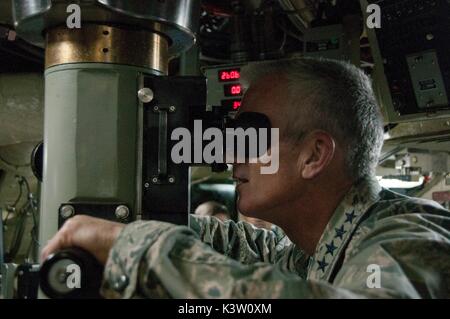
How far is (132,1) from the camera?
1.40 m

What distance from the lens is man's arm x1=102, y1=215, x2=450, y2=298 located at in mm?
920

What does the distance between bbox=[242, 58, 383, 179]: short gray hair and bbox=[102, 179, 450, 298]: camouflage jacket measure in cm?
24

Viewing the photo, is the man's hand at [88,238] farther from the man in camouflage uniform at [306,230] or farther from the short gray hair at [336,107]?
the short gray hair at [336,107]

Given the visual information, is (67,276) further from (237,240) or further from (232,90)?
(232,90)

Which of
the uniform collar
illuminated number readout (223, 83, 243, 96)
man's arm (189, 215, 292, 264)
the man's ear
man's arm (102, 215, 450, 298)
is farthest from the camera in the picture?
illuminated number readout (223, 83, 243, 96)

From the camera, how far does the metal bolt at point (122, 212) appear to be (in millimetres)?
1413

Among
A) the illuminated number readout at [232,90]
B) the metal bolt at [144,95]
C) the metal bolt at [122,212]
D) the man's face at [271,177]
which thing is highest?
the illuminated number readout at [232,90]

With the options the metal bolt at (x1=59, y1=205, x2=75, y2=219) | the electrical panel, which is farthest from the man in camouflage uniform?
the electrical panel

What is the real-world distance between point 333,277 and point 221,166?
434 millimetres

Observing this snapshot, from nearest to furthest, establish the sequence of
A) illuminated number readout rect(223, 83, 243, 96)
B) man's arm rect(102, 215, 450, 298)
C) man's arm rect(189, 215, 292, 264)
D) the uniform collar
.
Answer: man's arm rect(102, 215, 450, 298) → the uniform collar → man's arm rect(189, 215, 292, 264) → illuminated number readout rect(223, 83, 243, 96)

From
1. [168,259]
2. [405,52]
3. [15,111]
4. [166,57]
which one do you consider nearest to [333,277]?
[168,259]

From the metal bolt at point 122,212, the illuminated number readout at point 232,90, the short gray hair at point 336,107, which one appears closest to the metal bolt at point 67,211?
the metal bolt at point 122,212

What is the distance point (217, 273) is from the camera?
0.94m

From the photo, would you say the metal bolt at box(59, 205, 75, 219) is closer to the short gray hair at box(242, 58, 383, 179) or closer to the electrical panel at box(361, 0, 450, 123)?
the short gray hair at box(242, 58, 383, 179)
